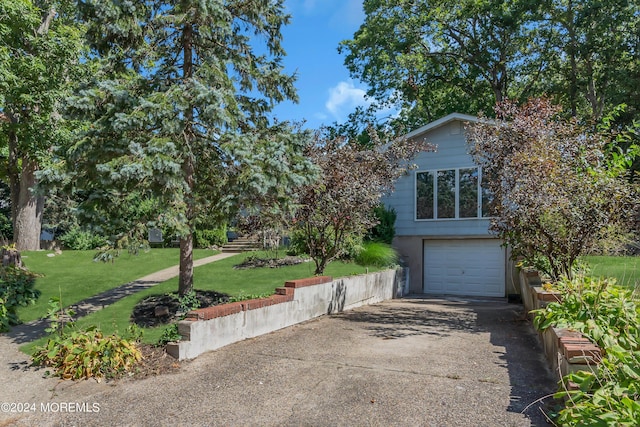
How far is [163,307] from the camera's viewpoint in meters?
8.14

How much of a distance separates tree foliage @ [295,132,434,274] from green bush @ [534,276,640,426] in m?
5.09

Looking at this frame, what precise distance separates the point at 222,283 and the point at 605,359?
829 centimetres

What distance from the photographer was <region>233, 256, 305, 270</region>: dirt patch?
43.2ft

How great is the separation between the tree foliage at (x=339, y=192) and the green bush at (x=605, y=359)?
5086 millimetres

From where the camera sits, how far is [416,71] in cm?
2241

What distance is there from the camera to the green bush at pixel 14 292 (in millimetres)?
8016

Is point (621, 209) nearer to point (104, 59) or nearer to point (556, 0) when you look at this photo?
point (104, 59)

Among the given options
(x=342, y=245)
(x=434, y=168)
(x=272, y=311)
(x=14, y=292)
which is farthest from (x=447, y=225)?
(x=14, y=292)

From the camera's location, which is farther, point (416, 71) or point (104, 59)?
point (416, 71)

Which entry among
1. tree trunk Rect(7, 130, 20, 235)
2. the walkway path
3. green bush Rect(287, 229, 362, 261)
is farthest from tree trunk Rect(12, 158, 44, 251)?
green bush Rect(287, 229, 362, 261)

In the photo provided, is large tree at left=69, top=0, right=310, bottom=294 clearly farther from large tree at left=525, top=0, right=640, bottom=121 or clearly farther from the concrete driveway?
large tree at left=525, top=0, right=640, bottom=121

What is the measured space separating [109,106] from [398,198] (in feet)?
37.0

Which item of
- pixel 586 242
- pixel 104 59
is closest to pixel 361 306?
pixel 586 242

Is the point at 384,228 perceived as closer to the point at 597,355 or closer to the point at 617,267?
the point at 617,267
